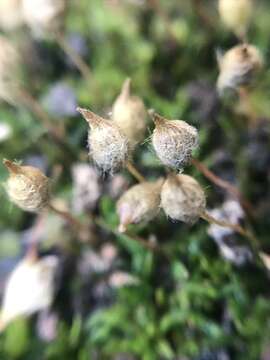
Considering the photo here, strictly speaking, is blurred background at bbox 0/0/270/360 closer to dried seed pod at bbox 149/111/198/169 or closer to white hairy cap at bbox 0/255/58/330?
white hairy cap at bbox 0/255/58/330

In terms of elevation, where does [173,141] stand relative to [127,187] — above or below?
above

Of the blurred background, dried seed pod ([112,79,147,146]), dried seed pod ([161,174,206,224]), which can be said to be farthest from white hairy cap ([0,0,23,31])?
dried seed pod ([161,174,206,224])

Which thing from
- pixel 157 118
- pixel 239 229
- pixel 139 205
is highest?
pixel 157 118

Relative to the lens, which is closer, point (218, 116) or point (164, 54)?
point (218, 116)

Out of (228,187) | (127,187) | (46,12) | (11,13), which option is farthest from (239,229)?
(11,13)

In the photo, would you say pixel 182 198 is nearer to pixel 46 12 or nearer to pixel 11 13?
pixel 46 12

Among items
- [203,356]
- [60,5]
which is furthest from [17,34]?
[203,356]

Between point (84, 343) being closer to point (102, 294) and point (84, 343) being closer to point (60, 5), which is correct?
point (102, 294)

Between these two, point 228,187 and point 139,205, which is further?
point 228,187
